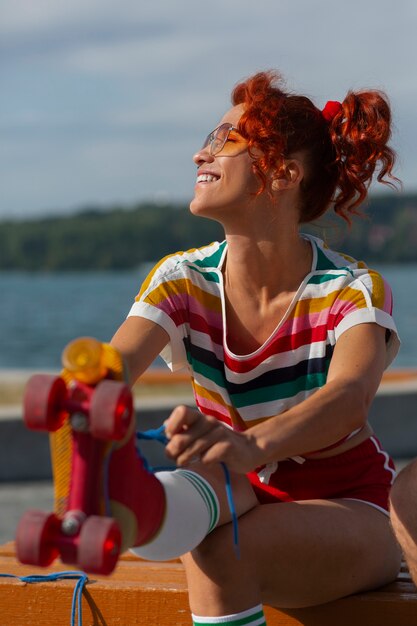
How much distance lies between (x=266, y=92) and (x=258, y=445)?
996 mm

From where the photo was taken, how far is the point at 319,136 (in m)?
2.89

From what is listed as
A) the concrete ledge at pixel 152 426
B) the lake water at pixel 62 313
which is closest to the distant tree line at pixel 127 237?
the lake water at pixel 62 313

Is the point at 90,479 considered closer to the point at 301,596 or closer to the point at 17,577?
the point at 301,596

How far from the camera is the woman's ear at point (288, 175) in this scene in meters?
2.83

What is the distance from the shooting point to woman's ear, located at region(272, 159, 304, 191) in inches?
111

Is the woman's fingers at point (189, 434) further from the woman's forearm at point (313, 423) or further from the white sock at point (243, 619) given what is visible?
the white sock at point (243, 619)

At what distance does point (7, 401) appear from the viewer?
31.8ft

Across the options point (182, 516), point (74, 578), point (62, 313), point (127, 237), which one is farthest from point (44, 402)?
point (127, 237)

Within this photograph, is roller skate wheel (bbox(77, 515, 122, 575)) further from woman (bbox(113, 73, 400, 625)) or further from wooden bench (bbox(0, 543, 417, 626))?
wooden bench (bbox(0, 543, 417, 626))

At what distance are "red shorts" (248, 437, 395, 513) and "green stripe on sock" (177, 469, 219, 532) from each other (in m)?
0.38

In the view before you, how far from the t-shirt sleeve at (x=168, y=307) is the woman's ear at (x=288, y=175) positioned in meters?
0.35

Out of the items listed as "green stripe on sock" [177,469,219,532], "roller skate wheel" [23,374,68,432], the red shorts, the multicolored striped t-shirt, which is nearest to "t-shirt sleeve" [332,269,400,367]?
the multicolored striped t-shirt

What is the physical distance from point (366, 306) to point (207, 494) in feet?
2.02

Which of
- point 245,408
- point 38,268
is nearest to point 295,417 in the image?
point 245,408
